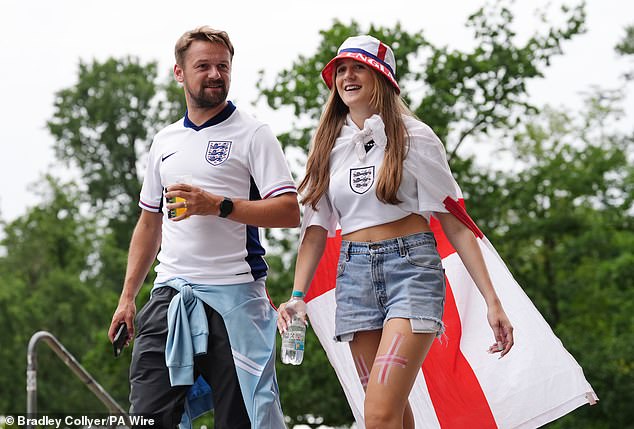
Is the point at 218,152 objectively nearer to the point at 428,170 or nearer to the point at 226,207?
the point at 226,207

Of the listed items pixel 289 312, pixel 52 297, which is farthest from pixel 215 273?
pixel 52 297

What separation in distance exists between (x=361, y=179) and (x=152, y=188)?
1.05 m

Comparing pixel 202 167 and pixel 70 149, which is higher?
pixel 70 149

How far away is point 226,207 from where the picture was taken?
3699 millimetres

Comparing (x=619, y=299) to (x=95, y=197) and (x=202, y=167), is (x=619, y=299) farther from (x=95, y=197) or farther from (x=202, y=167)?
(x=202, y=167)

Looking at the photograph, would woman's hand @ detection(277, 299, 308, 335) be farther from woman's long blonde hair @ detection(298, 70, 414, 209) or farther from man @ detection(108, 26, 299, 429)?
woman's long blonde hair @ detection(298, 70, 414, 209)

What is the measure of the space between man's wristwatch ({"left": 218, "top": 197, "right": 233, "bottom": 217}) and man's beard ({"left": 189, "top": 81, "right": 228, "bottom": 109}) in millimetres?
531

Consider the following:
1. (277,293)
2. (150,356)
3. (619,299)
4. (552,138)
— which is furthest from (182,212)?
(552,138)

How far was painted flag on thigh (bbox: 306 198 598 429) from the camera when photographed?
14.2ft

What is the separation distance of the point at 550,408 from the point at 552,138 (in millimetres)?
20463

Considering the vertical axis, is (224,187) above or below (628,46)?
below

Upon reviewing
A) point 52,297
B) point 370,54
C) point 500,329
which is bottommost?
point 500,329

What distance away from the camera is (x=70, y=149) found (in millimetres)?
31141

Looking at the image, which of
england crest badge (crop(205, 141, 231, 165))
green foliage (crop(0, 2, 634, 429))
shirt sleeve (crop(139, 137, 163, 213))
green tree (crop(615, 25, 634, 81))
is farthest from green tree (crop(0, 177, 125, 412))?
england crest badge (crop(205, 141, 231, 165))
